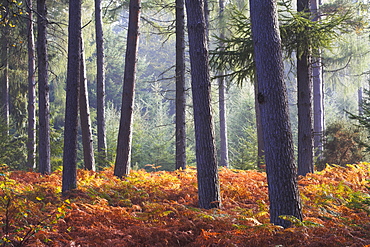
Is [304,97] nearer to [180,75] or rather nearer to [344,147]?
[180,75]

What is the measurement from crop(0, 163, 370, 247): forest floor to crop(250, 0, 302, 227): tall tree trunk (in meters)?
0.32

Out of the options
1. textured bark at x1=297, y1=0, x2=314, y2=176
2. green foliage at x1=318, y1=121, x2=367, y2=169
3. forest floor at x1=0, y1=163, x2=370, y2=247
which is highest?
textured bark at x1=297, y1=0, x2=314, y2=176

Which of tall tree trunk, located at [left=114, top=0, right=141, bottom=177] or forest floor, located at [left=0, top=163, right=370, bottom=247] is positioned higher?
tall tree trunk, located at [left=114, top=0, right=141, bottom=177]

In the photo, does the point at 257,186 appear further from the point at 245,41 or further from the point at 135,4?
the point at 135,4

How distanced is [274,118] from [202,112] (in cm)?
153

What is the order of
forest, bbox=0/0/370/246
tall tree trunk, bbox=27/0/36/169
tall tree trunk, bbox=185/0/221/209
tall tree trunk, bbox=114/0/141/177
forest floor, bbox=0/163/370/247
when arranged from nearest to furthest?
forest floor, bbox=0/163/370/247 < forest, bbox=0/0/370/246 < tall tree trunk, bbox=185/0/221/209 < tall tree trunk, bbox=114/0/141/177 < tall tree trunk, bbox=27/0/36/169

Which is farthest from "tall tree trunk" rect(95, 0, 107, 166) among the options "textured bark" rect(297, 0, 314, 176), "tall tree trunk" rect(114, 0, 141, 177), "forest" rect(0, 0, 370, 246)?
"textured bark" rect(297, 0, 314, 176)

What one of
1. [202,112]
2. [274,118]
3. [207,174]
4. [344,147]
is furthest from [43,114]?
[344,147]

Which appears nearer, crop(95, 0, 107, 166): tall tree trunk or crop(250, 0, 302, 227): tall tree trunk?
crop(250, 0, 302, 227): tall tree trunk

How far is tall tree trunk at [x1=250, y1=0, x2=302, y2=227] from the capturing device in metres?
4.24

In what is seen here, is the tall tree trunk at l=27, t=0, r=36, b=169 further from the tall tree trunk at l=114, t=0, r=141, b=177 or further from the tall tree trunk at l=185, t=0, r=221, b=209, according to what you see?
the tall tree trunk at l=185, t=0, r=221, b=209

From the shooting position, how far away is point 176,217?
514 cm

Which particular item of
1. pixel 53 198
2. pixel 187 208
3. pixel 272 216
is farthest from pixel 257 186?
pixel 53 198

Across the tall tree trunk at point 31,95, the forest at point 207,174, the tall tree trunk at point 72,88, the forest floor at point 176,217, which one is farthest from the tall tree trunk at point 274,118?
the tall tree trunk at point 31,95
